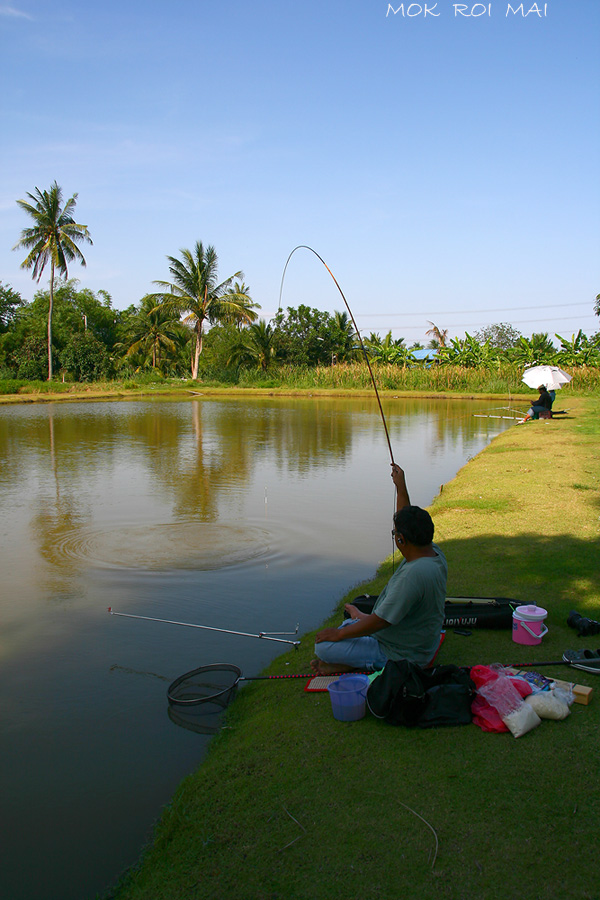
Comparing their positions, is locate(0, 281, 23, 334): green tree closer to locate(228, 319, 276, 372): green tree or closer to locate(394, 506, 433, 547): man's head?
locate(228, 319, 276, 372): green tree

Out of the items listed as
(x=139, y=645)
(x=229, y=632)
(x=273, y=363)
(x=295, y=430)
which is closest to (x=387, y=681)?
(x=229, y=632)

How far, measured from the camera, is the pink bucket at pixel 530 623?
4.16m

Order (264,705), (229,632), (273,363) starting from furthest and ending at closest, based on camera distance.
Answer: (273,363), (229,632), (264,705)

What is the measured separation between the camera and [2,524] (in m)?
9.11

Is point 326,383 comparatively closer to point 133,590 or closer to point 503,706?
point 133,590

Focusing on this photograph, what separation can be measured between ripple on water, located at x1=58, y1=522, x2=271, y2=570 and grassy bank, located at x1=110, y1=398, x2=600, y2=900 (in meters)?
3.41

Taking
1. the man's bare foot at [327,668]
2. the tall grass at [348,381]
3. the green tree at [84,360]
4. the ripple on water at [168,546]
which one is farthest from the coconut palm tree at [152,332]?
the man's bare foot at [327,668]

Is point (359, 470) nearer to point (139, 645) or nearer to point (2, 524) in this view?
point (2, 524)

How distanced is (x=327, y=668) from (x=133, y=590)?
10.2 feet

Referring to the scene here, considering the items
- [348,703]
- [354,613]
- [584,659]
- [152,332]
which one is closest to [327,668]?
[354,613]

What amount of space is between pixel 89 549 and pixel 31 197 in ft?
129

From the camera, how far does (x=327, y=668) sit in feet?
13.0

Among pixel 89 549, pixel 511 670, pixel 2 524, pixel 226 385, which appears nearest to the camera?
pixel 511 670

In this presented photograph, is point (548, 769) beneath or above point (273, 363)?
beneath
